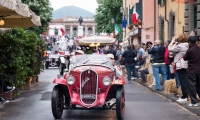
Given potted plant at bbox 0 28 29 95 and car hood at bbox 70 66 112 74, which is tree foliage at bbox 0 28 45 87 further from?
car hood at bbox 70 66 112 74

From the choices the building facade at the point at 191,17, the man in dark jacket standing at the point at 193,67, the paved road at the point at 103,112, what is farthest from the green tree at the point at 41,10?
the man in dark jacket standing at the point at 193,67

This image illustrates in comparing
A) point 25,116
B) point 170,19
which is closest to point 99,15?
point 170,19

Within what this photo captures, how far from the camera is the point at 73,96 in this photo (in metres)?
10.5

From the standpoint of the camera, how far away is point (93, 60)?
11664mm

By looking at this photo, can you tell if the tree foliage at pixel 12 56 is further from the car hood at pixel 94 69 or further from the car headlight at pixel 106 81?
the car headlight at pixel 106 81

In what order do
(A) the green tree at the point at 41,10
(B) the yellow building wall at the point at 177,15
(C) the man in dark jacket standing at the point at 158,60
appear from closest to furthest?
(C) the man in dark jacket standing at the point at 158,60 < (B) the yellow building wall at the point at 177,15 < (A) the green tree at the point at 41,10

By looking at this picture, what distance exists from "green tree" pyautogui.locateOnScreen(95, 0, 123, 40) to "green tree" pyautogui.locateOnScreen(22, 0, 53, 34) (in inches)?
587

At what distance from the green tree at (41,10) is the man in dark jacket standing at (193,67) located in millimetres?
35104

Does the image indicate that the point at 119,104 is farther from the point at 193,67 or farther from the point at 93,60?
the point at 193,67

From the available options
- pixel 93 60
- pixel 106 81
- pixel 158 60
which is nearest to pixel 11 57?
pixel 93 60

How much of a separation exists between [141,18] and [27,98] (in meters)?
25.6

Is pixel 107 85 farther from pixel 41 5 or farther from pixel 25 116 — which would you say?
pixel 41 5

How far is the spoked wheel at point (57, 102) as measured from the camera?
33.4 feet

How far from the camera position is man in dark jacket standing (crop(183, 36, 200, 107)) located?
39.4ft
